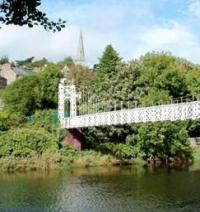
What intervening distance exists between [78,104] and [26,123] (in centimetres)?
746

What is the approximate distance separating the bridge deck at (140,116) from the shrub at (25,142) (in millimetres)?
4078

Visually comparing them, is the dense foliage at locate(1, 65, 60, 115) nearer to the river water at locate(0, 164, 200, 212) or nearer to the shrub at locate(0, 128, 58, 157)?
the shrub at locate(0, 128, 58, 157)

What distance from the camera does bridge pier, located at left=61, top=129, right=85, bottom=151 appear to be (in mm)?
54375

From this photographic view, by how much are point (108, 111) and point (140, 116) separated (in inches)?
344

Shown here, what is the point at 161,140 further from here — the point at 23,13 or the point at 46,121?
the point at 23,13

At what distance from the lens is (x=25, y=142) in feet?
161

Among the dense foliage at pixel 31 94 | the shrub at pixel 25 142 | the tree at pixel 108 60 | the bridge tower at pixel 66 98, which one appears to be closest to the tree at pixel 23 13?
the shrub at pixel 25 142

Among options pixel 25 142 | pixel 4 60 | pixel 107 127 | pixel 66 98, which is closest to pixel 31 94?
pixel 66 98

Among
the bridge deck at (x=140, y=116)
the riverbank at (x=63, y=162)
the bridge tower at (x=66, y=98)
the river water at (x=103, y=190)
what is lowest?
the river water at (x=103, y=190)

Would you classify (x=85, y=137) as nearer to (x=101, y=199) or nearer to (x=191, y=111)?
(x=191, y=111)

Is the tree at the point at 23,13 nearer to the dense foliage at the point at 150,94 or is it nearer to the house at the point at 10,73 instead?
the dense foliage at the point at 150,94

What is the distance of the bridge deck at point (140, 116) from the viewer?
43500 mm

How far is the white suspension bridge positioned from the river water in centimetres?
460

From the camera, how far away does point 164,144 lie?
5338cm
